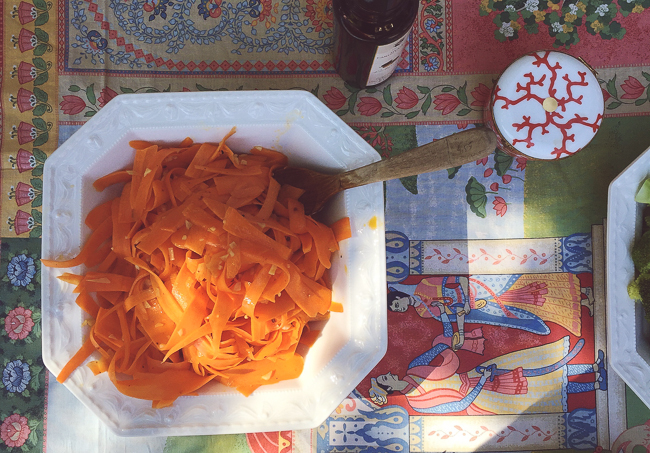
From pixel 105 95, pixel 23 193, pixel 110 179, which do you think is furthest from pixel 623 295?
pixel 23 193

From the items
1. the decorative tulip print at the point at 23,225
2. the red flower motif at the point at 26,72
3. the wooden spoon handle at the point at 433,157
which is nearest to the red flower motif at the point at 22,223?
the decorative tulip print at the point at 23,225

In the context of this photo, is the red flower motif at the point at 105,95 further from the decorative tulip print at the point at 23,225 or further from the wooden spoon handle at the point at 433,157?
the wooden spoon handle at the point at 433,157

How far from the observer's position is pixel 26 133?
2.85ft

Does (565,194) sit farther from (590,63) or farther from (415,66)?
(415,66)

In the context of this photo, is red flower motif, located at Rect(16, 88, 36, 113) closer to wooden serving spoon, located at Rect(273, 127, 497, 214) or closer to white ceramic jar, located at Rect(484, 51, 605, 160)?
wooden serving spoon, located at Rect(273, 127, 497, 214)

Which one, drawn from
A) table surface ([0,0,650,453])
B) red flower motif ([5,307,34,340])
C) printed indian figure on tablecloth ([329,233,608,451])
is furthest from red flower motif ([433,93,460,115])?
red flower motif ([5,307,34,340])

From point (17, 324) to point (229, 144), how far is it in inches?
20.9

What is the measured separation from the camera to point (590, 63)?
88 centimetres

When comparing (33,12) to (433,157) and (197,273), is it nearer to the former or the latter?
(197,273)

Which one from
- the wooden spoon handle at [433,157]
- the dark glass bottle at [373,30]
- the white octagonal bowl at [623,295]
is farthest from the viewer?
the white octagonal bowl at [623,295]

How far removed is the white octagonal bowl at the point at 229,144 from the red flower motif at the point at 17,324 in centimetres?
22

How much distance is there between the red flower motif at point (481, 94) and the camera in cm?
86

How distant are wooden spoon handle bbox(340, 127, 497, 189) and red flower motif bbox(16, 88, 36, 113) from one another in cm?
61

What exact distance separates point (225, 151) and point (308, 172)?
128 mm
